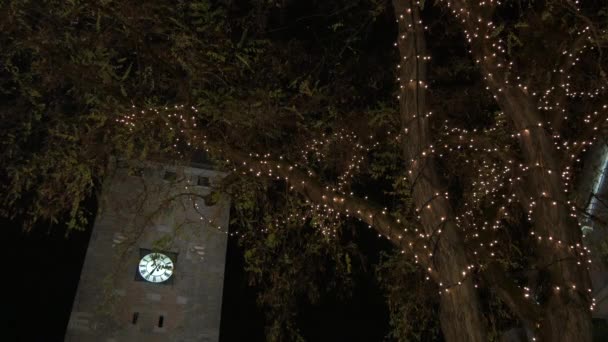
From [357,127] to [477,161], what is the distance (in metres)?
1.55

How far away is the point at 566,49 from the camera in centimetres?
585

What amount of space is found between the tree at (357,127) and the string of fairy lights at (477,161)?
2 cm

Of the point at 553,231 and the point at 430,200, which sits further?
the point at 430,200

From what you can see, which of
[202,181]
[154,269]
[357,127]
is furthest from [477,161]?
[202,181]

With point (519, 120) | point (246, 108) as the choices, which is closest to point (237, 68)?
point (246, 108)

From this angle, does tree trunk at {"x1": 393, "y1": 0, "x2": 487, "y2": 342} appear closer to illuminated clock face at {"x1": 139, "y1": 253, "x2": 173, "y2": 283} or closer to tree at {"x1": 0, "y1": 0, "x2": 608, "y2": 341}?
tree at {"x1": 0, "y1": 0, "x2": 608, "y2": 341}

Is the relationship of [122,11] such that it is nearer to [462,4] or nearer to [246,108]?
[246,108]

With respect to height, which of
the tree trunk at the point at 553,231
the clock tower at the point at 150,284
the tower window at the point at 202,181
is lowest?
the tree trunk at the point at 553,231

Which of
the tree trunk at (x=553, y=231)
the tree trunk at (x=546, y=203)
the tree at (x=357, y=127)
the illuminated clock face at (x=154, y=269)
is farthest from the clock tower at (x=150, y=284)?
the tree trunk at (x=553, y=231)

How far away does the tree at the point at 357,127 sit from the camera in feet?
16.2

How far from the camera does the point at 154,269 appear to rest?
65.0ft

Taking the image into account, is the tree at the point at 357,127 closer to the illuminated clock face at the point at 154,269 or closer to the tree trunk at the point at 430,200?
the tree trunk at the point at 430,200

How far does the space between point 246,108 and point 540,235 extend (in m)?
3.66

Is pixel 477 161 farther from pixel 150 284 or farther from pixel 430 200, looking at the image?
pixel 150 284
